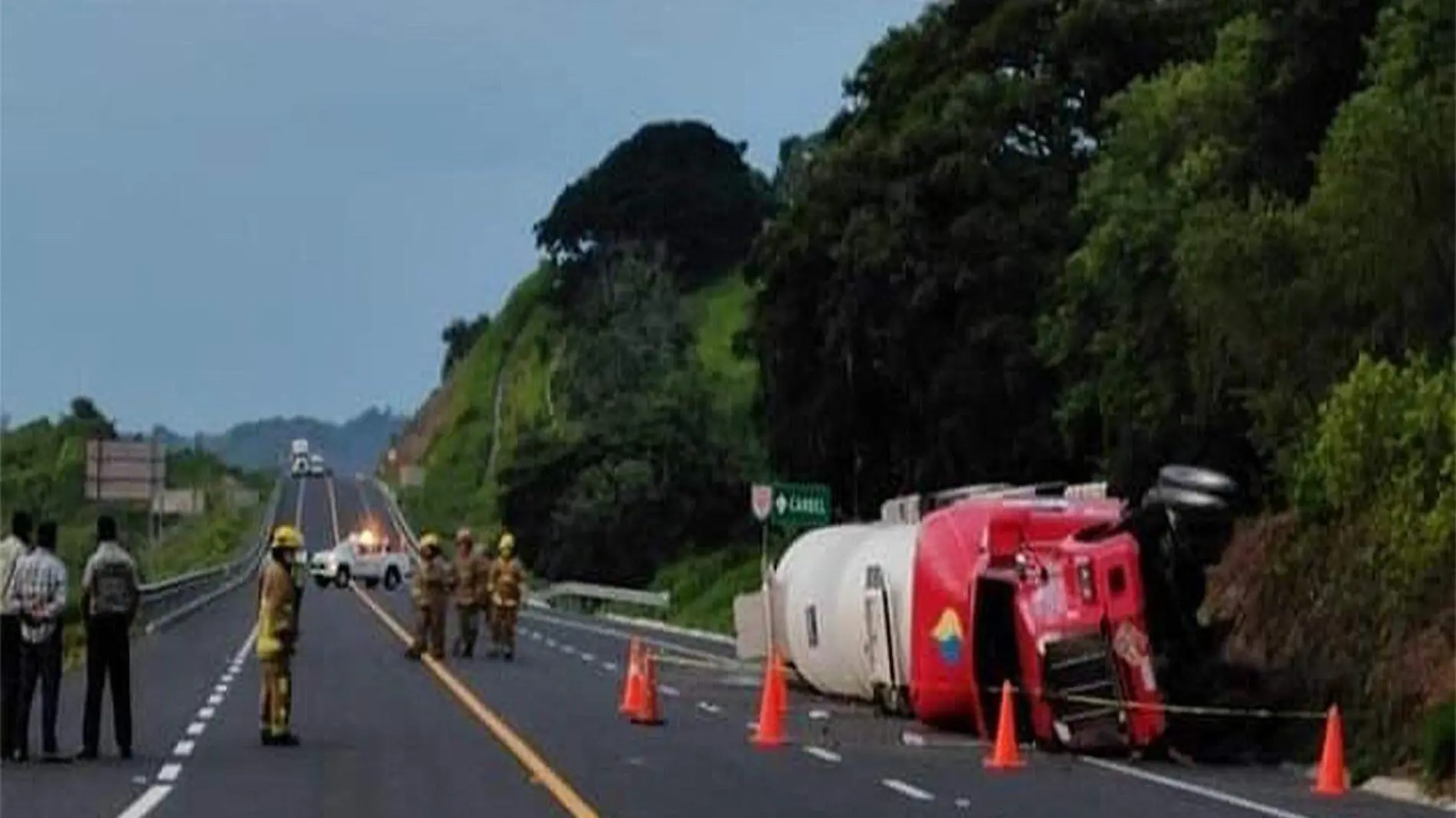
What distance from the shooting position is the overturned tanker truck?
98.6 ft

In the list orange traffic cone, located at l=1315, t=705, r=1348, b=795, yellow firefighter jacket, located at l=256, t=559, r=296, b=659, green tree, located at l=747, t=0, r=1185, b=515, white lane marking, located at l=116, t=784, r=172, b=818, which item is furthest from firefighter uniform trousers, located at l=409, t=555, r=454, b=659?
white lane marking, located at l=116, t=784, r=172, b=818

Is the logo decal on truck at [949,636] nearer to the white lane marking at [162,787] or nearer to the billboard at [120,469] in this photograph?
the white lane marking at [162,787]

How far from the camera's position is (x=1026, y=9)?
200 ft

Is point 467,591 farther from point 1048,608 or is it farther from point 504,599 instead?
point 1048,608

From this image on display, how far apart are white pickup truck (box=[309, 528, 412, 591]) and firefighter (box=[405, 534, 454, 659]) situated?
48891 mm

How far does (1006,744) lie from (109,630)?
7.64 meters

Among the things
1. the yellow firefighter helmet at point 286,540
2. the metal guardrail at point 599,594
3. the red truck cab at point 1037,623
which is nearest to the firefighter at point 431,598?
the red truck cab at point 1037,623

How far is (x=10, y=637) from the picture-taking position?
2681cm

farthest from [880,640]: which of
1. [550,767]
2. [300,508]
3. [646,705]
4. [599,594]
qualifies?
[300,508]

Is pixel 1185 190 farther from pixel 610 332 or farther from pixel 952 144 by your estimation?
pixel 610 332

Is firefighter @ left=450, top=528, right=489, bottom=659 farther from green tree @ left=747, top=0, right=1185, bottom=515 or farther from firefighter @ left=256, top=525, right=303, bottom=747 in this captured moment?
firefighter @ left=256, top=525, right=303, bottom=747

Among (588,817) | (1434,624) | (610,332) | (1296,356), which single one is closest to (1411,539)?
(1434,624)

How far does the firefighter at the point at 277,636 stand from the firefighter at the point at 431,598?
753 inches

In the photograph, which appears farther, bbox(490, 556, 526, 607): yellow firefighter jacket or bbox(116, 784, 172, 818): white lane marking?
bbox(490, 556, 526, 607): yellow firefighter jacket
